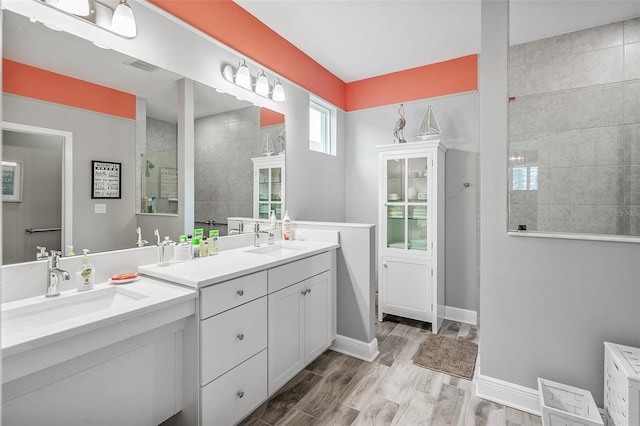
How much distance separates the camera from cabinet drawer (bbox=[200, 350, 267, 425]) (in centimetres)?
165

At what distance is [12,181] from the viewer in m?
1.48

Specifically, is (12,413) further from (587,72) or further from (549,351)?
(587,72)

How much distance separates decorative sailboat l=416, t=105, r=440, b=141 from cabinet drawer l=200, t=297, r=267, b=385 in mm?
2316

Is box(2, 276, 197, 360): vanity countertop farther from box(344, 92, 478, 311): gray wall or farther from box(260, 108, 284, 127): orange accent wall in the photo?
box(344, 92, 478, 311): gray wall

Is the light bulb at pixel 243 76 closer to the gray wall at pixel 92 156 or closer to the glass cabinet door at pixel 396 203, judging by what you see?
the gray wall at pixel 92 156

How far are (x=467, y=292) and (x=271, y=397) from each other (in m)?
2.18

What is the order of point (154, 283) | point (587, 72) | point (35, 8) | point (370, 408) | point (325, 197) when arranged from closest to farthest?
point (35, 8), point (154, 283), point (370, 408), point (587, 72), point (325, 197)

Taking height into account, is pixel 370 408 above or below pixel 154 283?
below

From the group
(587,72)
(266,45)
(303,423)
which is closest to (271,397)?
(303,423)

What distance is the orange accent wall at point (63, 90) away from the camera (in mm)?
1496

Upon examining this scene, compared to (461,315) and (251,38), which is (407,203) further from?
(251,38)

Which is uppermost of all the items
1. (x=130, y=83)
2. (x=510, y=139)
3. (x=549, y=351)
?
(x=130, y=83)

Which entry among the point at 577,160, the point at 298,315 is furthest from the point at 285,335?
the point at 577,160

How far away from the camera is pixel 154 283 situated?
1.73 metres
